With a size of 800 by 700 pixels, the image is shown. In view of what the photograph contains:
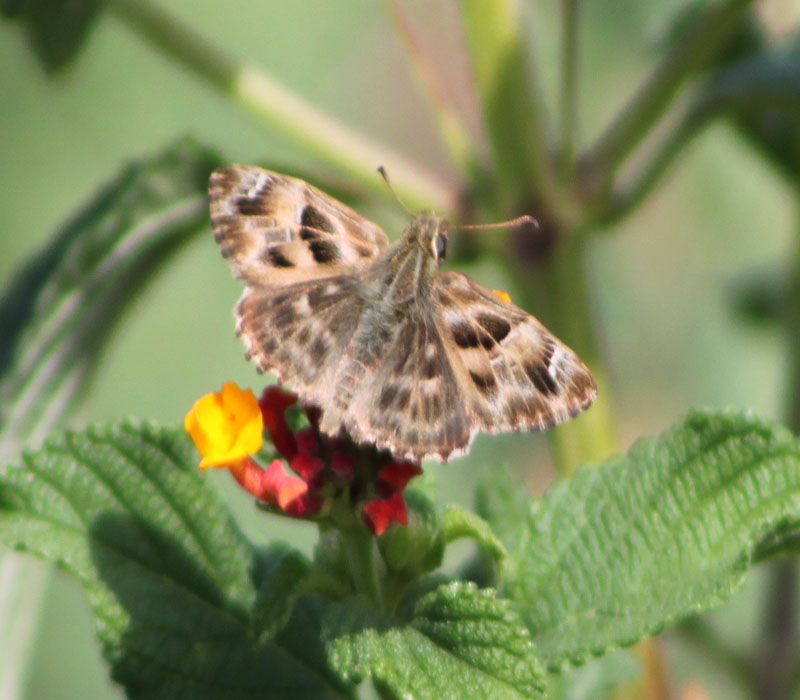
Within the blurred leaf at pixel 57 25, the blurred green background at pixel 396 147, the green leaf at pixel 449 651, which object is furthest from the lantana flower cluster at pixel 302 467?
the blurred green background at pixel 396 147

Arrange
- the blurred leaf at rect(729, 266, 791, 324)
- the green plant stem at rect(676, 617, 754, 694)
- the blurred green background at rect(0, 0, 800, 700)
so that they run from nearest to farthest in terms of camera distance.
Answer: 1. the green plant stem at rect(676, 617, 754, 694)
2. the blurred leaf at rect(729, 266, 791, 324)
3. the blurred green background at rect(0, 0, 800, 700)

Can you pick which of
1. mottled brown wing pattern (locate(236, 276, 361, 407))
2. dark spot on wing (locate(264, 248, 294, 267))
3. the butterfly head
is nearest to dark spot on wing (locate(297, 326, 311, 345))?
mottled brown wing pattern (locate(236, 276, 361, 407))

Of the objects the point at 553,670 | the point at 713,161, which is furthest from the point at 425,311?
the point at 713,161

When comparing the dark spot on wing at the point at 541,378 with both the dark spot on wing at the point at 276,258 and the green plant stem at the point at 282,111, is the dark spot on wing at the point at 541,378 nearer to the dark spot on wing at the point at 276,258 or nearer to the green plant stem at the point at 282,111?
the dark spot on wing at the point at 276,258

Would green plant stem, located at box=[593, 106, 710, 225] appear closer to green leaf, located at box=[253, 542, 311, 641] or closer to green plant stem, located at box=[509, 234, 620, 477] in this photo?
green plant stem, located at box=[509, 234, 620, 477]

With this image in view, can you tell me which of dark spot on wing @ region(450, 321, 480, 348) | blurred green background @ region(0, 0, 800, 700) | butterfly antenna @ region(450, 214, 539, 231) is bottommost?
blurred green background @ region(0, 0, 800, 700)

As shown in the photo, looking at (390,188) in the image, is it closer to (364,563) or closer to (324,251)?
(324,251)
